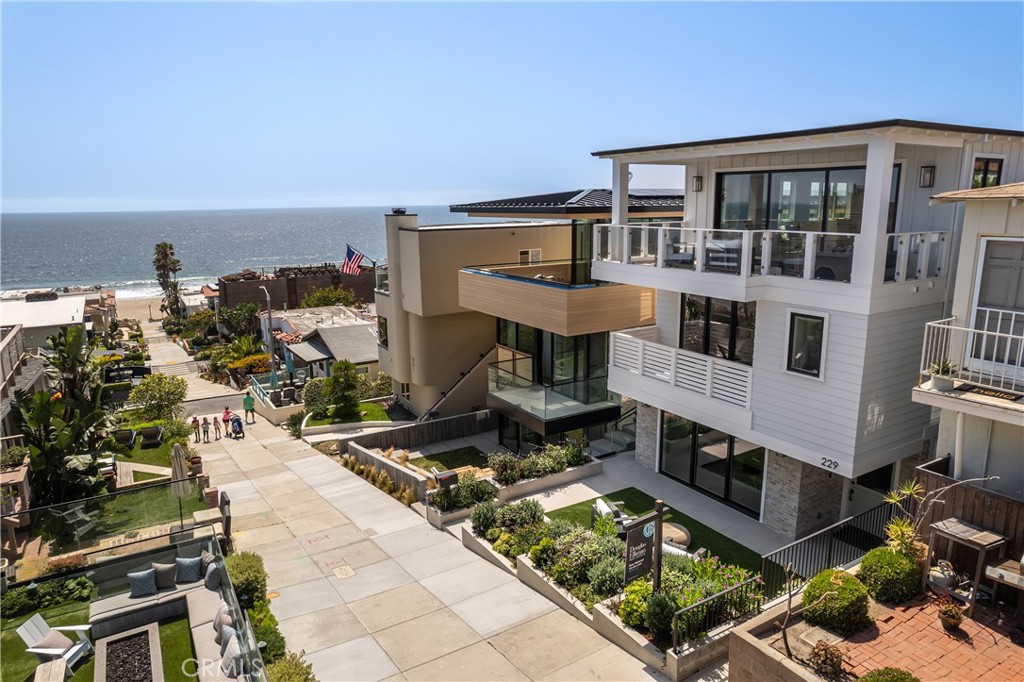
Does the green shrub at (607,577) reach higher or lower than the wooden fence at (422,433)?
higher

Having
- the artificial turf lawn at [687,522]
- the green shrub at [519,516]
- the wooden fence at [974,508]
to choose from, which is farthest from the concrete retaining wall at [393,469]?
the wooden fence at [974,508]

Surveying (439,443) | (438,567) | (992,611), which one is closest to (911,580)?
(992,611)

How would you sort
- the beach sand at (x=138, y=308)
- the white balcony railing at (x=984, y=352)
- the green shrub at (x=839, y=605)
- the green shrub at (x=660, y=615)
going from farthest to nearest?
1. the beach sand at (x=138, y=308)
2. the green shrub at (x=660, y=615)
3. the white balcony railing at (x=984, y=352)
4. the green shrub at (x=839, y=605)

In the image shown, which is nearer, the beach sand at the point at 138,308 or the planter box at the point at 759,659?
the planter box at the point at 759,659

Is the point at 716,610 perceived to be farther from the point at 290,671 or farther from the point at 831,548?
the point at 290,671

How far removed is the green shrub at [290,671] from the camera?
9.62 metres

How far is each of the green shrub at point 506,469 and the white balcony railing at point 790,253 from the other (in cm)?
628

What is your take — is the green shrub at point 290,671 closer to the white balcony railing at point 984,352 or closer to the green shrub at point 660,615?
the green shrub at point 660,615

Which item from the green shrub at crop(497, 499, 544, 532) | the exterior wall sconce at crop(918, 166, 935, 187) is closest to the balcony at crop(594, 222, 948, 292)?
the exterior wall sconce at crop(918, 166, 935, 187)

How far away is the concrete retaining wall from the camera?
58.4ft

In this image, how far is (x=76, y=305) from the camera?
119ft

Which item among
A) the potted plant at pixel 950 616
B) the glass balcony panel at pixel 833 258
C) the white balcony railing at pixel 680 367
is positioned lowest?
the potted plant at pixel 950 616

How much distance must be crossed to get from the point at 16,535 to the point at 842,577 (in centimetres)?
1593

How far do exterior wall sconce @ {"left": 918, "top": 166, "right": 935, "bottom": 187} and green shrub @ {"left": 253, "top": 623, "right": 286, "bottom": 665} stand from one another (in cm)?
1450
